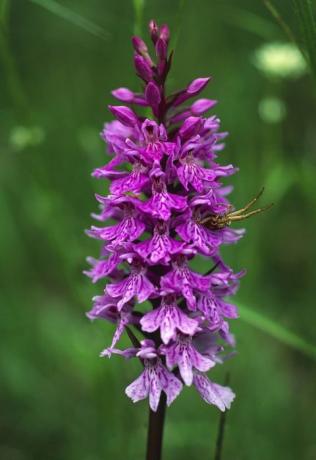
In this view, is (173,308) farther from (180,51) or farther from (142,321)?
(180,51)

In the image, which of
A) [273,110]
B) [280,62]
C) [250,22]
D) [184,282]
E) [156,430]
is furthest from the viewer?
[250,22]

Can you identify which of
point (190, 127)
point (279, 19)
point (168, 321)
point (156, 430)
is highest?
point (279, 19)

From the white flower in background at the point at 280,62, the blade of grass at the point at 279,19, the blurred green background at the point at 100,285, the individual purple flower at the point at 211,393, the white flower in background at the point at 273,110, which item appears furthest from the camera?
the white flower in background at the point at 280,62

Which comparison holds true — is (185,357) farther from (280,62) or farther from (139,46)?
(280,62)

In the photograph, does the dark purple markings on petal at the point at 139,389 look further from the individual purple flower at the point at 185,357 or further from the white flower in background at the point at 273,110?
the white flower in background at the point at 273,110

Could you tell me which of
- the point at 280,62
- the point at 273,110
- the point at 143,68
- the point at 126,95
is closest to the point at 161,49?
the point at 143,68

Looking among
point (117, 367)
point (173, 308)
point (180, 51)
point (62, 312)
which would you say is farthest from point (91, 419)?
point (180, 51)

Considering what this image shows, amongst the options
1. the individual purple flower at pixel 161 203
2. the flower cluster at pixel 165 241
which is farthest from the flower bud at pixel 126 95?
the individual purple flower at pixel 161 203
